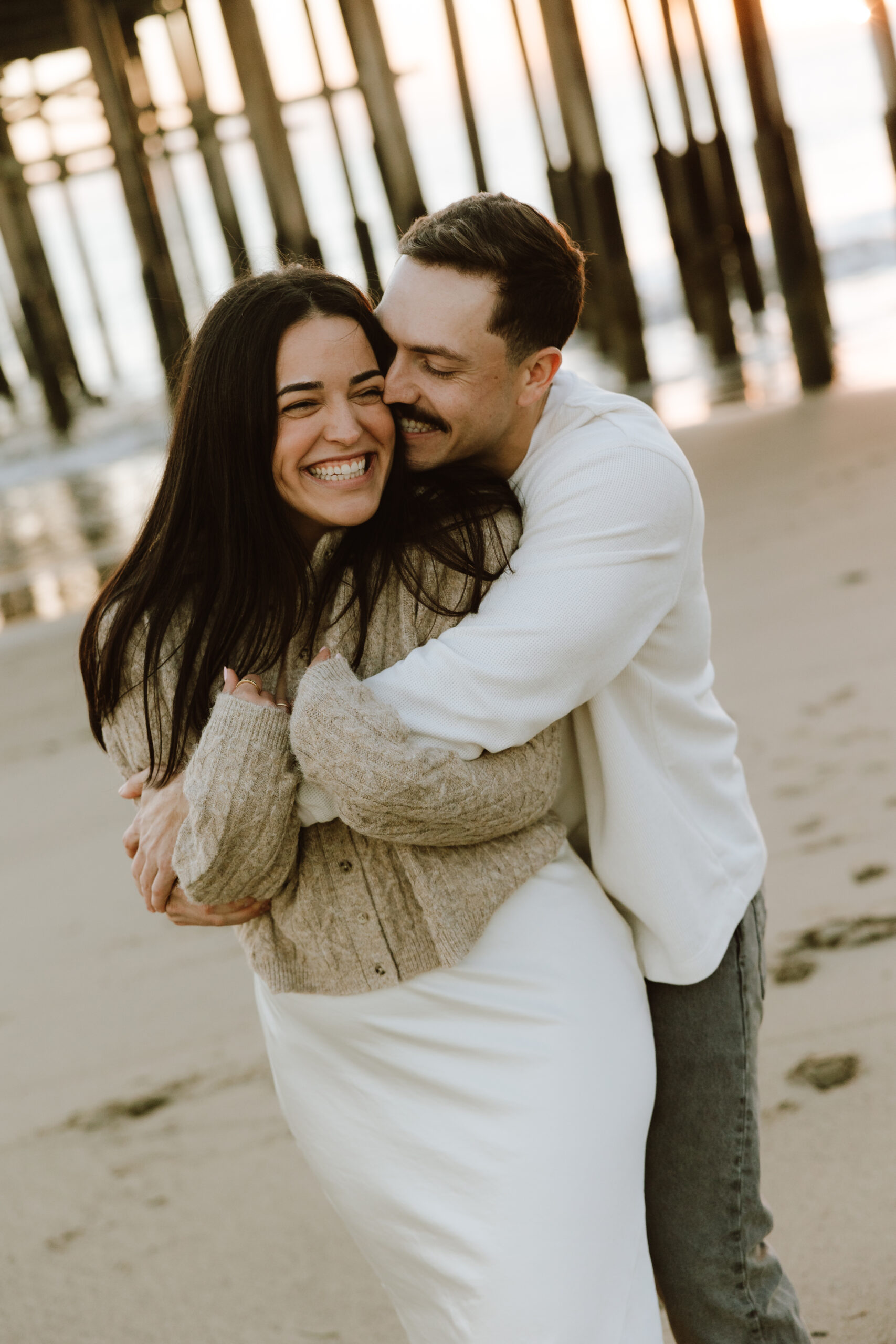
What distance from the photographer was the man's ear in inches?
68.7

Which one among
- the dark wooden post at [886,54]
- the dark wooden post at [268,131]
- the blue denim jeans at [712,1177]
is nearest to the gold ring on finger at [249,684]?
the blue denim jeans at [712,1177]

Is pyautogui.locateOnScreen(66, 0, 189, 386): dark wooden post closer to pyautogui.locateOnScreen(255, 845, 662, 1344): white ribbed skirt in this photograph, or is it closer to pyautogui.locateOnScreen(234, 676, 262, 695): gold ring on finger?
pyautogui.locateOnScreen(234, 676, 262, 695): gold ring on finger

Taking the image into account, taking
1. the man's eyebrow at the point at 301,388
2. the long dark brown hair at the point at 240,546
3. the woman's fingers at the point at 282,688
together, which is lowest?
the woman's fingers at the point at 282,688

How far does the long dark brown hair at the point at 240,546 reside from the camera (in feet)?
5.36

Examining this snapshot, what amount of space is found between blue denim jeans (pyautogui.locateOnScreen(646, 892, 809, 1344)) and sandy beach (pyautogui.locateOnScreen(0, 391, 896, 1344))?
1.20 ft

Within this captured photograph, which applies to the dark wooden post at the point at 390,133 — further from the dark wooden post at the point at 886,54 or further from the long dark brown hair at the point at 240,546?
the long dark brown hair at the point at 240,546

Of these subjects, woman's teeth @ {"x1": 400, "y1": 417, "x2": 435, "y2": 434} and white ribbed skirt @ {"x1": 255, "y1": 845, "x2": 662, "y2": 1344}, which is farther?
woman's teeth @ {"x1": 400, "y1": 417, "x2": 435, "y2": 434}

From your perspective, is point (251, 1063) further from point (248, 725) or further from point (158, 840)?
point (248, 725)

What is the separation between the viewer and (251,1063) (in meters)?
2.82

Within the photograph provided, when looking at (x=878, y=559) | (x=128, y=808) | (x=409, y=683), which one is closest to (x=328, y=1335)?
(x=409, y=683)

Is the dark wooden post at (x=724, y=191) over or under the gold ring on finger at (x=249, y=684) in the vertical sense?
over

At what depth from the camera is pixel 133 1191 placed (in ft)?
8.21

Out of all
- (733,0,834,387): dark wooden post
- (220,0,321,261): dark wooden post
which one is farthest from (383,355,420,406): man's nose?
(220,0,321,261): dark wooden post

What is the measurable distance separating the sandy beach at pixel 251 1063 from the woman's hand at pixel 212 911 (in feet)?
2.86
